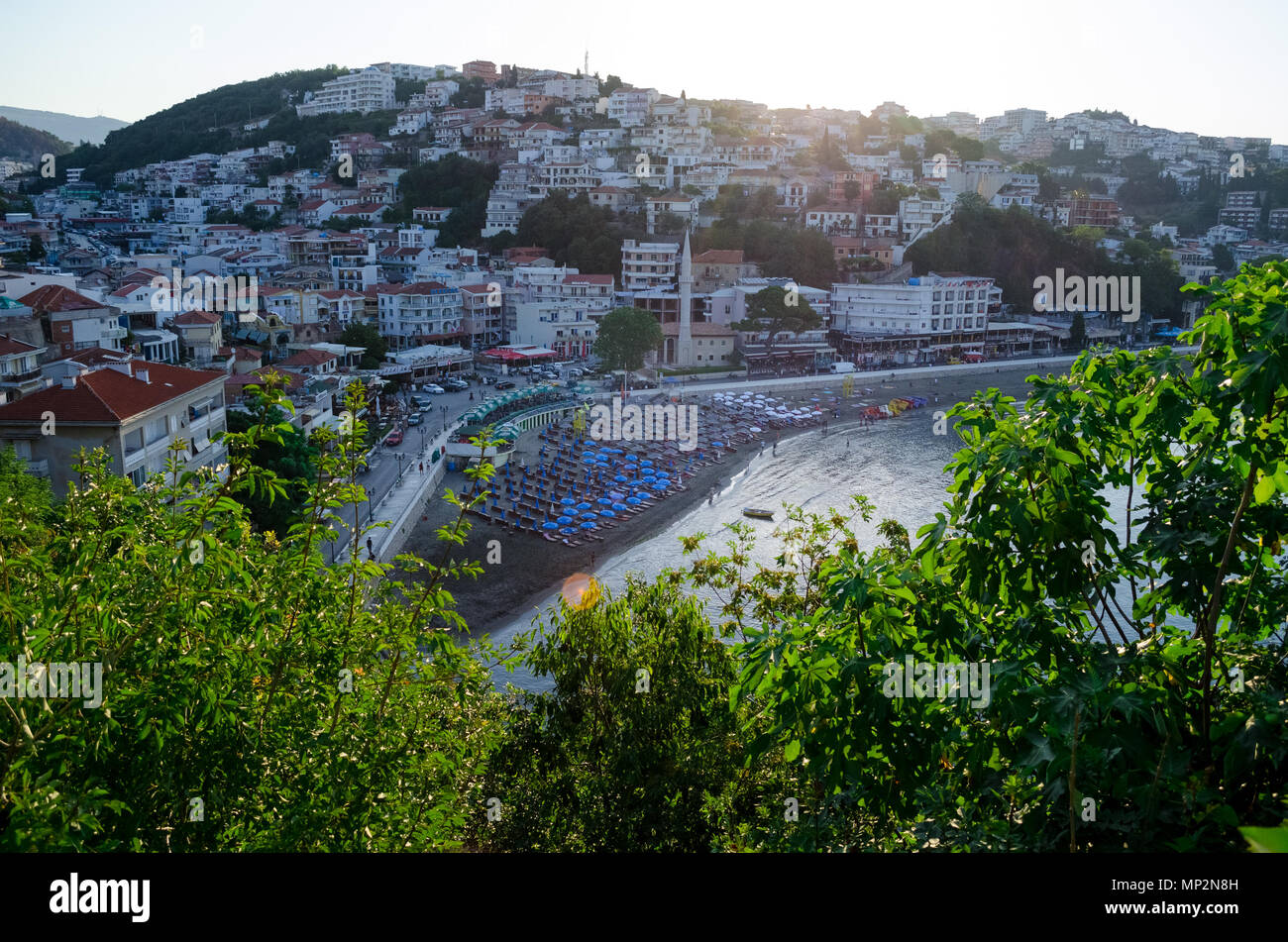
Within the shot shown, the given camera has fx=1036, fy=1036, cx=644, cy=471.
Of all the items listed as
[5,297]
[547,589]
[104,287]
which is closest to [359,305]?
[104,287]

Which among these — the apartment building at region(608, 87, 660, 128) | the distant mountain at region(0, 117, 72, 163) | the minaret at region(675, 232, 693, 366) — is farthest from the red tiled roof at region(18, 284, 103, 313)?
the distant mountain at region(0, 117, 72, 163)

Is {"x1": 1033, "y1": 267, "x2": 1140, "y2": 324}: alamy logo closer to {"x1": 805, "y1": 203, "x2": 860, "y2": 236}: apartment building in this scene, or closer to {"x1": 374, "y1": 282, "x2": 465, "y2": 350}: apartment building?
{"x1": 805, "y1": 203, "x2": 860, "y2": 236}: apartment building

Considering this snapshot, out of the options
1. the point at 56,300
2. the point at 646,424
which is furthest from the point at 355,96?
the point at 56,300

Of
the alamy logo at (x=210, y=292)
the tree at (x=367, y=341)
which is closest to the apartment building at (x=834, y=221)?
the tree at (x=367, y=341)

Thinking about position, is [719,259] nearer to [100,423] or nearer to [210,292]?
[210,292]

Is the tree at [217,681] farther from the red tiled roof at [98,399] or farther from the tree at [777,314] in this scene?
the tree at [777,314]

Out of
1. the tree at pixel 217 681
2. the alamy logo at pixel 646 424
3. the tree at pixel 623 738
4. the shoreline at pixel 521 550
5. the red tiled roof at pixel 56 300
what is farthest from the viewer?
the alamy logo at pixel 646 424
